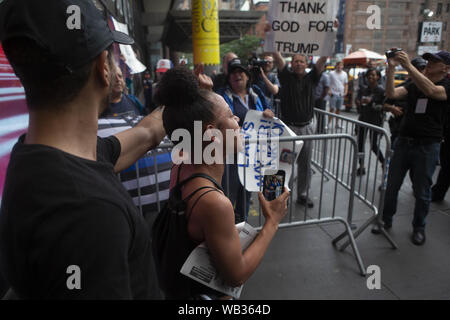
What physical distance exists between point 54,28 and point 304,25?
12.5ft

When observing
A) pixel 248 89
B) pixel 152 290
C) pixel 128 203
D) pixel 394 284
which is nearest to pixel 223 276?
pixel 152 290

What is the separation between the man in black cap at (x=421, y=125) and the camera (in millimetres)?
3418

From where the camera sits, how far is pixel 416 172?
3.71 meters

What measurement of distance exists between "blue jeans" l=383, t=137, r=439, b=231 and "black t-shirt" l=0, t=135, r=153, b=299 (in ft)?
12.4

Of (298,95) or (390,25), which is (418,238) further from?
(390,25)

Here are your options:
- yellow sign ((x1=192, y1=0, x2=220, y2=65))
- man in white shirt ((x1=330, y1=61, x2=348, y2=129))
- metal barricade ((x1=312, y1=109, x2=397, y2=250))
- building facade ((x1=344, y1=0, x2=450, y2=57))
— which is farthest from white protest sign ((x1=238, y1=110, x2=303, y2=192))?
man in white shirt ((x1=330, y1=61, x2=348, y2=129))

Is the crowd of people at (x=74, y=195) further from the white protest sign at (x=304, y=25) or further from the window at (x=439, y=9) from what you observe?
the window at (x=439, y=9)

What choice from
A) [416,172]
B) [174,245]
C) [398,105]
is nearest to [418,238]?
[416,172]

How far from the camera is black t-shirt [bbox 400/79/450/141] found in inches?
140

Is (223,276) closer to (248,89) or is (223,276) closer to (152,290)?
(152,290)

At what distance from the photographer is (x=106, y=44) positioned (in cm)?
94

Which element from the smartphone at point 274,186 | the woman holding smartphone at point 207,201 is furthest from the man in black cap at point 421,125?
the woman holding smartphone at point 207,201

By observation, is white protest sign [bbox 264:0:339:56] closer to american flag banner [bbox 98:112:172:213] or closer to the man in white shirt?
american flag banner [bbox 98:112:172:213]

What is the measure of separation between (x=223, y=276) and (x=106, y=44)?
1134 mm
